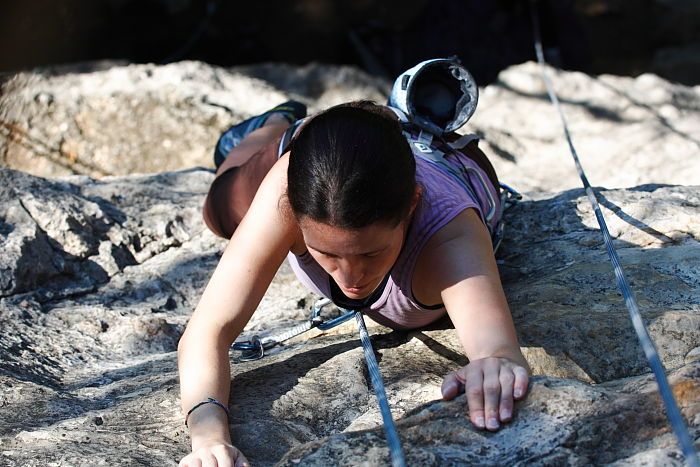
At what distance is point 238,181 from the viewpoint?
7.38ft

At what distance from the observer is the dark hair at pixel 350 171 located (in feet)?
4.59

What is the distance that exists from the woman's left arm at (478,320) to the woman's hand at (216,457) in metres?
0.33

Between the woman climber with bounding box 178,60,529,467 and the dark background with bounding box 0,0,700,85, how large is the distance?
3202 mm

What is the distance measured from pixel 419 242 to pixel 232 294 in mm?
360

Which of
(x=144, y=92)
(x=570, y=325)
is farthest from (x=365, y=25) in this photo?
(x=570, y=325)

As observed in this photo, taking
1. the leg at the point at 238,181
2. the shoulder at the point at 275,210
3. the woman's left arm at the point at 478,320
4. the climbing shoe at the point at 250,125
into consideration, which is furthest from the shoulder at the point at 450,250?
the climbing shoe at the point at 250,125

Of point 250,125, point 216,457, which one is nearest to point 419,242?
point 216,457

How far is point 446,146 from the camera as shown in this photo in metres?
2.09

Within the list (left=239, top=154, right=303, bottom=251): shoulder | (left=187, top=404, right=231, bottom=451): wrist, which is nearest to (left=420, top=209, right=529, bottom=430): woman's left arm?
(left=239, top=154, right=303, bottom=251): shoulder

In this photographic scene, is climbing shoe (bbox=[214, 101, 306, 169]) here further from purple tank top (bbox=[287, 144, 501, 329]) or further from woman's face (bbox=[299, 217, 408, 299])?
woman's face (bbox=[299, 217, 408, 299])

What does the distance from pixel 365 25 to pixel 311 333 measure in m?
4.38

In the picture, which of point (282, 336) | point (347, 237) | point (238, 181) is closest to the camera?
point (347, 237)

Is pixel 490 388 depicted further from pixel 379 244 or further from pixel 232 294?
pixel 232 294

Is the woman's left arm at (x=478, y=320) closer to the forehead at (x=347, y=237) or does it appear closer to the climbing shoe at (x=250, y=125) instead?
the forehead at (x=347, y=237)
